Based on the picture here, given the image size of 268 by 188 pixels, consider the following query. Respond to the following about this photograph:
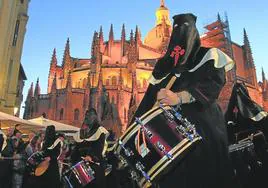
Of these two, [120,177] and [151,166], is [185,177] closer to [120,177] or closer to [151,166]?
[151,166]

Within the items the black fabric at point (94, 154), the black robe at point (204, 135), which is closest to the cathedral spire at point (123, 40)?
the black fabric at point (94, 154)

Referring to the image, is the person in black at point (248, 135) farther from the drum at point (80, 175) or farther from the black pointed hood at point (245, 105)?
the drum at point (80, 175)

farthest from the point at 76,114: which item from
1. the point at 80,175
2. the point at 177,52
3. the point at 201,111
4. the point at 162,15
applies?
the point at 201,111

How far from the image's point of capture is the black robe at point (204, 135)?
90.4 inches

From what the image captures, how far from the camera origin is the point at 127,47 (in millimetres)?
54781

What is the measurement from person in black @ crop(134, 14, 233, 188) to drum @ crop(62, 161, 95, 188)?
2.53 m

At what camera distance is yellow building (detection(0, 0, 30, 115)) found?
61.0 feet

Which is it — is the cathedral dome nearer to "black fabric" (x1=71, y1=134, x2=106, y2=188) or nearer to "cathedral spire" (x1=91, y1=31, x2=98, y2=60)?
"cathedral spire" (x1=91, y1=31, x2=98, y2=60)

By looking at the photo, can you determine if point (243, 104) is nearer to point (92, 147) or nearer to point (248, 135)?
point (248, 135)

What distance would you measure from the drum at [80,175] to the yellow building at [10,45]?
613 inches

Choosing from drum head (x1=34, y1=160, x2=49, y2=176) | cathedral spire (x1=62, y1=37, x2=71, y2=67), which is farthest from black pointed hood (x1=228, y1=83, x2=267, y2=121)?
cathedral spire (x1=62, y1=37, x2=71, y2=67)

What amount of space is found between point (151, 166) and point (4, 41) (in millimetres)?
19248

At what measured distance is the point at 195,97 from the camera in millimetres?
2482

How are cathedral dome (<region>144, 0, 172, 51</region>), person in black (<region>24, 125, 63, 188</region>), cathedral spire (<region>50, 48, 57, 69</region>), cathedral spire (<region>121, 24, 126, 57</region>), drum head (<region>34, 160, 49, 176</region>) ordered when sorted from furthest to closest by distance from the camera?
1. cathedral dome (<region>144, 0, 172, 51</region>)
2. cathedral spire (<region>50, 48, 57, 69</region>)
3. cathedral spire (<region>121, 24, 126, 57</region>)
4. person in black (<region>24, 125, 63, 188</region>)
5. drum head (<region>34, 160, 49, 176</region>)
